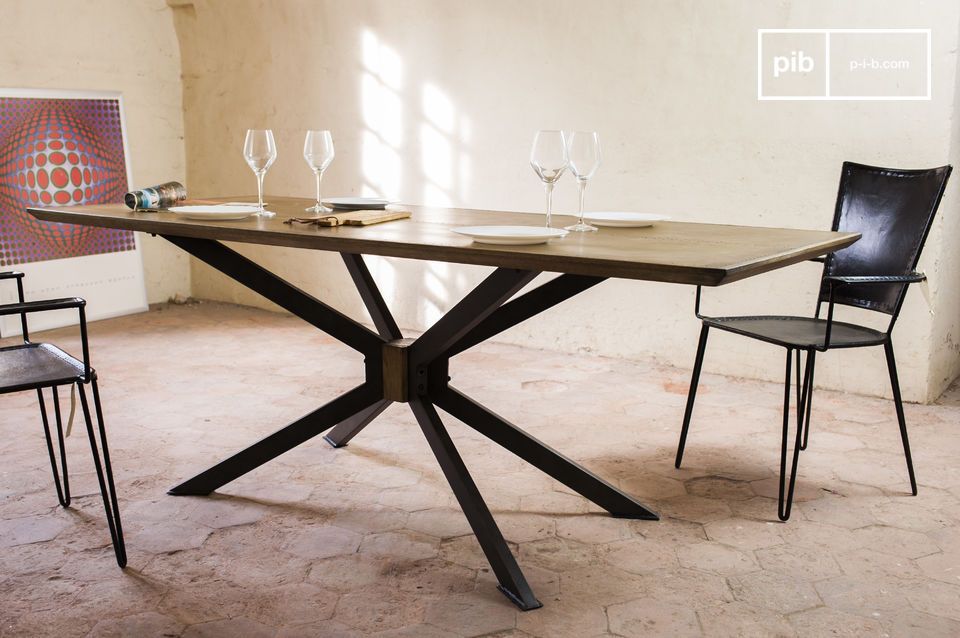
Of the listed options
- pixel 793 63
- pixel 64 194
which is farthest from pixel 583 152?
pixel 64 194

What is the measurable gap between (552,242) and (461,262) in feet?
0.92

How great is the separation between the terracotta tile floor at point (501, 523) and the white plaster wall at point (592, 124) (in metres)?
0.60

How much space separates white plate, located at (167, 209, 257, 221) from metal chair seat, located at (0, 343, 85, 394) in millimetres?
519

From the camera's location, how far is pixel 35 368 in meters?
2.38

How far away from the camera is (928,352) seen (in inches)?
156

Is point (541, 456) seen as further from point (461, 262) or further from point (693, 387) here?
point (461, 262)

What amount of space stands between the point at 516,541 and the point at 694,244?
1036 millimetres

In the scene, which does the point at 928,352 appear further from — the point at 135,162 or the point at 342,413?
the point at 135,162

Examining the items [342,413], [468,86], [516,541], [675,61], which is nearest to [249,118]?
[468,86]

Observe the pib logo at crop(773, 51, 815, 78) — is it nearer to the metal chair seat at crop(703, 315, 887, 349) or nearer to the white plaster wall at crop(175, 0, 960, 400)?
the white plaster wall at crop(175, 0, 960, 400)

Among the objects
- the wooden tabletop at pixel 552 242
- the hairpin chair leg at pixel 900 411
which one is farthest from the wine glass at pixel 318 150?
the hairpin chair leg at pixel 900 411

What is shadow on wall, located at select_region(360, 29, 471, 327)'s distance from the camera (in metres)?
5.09

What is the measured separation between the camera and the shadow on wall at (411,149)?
5090 millimetres

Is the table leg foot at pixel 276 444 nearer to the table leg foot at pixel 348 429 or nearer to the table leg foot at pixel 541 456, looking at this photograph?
the table leg foot at pixel 541 456
